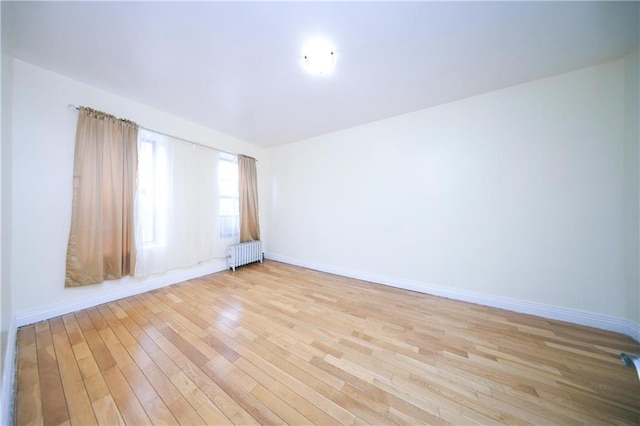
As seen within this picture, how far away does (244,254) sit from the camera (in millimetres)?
3592

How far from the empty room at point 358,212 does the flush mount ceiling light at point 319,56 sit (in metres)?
0.03

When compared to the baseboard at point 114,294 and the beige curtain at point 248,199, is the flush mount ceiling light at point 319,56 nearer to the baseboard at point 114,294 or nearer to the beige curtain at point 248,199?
the beige curtain at point 248,199

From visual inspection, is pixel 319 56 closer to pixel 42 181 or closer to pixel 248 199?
pixel 248 199

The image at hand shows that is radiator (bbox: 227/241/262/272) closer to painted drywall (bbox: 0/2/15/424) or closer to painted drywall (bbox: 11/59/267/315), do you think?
painted drywall (bbox: 11/59/267/315)

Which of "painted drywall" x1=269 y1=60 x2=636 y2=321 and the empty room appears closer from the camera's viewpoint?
the empty room

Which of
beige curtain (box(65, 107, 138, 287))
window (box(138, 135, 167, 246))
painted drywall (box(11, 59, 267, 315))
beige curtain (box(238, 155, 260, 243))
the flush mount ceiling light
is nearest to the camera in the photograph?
the flush mount ceiling light

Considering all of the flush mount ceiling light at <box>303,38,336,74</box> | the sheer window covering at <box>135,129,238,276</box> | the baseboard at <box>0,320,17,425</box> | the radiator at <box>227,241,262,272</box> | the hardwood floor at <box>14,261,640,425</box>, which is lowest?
the hardwood floor at <box>14,261,640,425</box>

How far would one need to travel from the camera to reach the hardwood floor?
42.0 inches

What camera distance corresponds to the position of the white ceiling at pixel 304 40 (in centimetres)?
132

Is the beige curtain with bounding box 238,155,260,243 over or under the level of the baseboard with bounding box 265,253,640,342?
over

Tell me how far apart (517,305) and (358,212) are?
7.04 ft

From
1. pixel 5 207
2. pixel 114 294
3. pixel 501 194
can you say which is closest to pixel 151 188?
pixel 5 207

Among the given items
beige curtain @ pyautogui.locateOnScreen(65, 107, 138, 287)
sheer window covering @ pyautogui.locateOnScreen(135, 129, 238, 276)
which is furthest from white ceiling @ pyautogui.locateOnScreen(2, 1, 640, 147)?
sheer window covering @ pyautogui.locateOnScreen(135, 129, 238, 276)

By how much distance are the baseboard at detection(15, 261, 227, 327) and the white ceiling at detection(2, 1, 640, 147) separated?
2.35 metres
